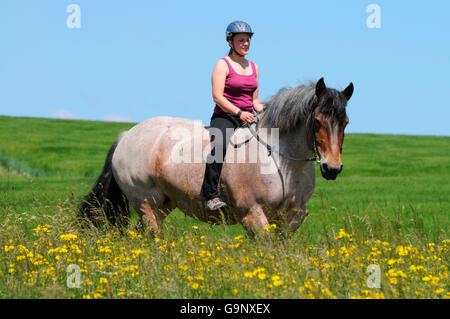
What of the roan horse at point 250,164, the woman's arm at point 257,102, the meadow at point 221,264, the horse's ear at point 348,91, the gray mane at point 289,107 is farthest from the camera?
the woman's arm at point 257,102

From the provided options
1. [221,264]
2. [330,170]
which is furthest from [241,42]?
[221,264]

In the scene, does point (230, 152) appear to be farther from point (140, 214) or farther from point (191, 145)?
point (140, 214)

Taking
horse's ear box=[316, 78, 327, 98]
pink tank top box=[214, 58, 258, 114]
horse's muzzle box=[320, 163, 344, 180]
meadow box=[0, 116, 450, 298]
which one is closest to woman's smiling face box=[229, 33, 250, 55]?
pink tank top box=[214, 58, 258, 114]

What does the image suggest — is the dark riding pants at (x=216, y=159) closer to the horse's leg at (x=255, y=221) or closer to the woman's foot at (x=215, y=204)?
the woman's foot at (x=215, y=204)

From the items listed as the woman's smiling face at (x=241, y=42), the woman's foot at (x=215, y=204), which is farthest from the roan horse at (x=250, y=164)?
the woman's smiling face at (x=241, y=42)

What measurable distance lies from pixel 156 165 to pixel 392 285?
13.3 ft

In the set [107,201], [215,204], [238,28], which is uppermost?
[238,28]

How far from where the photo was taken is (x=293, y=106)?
22.2 feet

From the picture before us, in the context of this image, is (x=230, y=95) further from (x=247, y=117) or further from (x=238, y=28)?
(x=238, y=28)

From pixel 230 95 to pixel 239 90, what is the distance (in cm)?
14

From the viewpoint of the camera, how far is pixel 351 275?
589cm

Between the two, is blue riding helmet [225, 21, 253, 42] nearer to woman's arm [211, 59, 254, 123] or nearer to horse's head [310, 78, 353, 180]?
woman's arm [211, 59, 254, 123]

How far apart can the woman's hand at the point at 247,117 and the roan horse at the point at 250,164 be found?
20 centimetres

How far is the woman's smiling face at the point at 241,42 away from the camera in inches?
290
